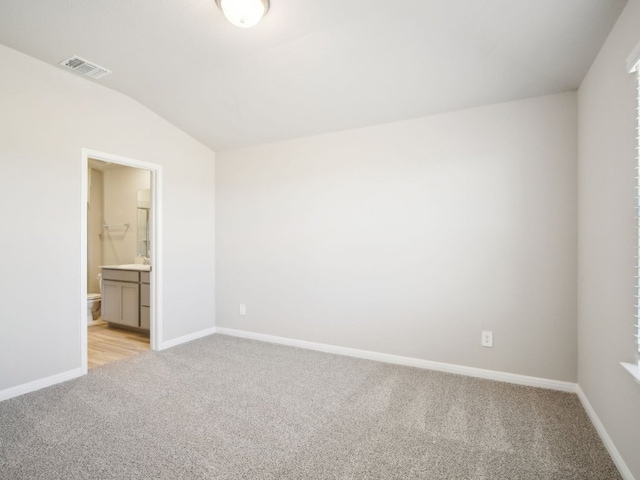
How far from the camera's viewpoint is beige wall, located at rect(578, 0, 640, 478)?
1605mm

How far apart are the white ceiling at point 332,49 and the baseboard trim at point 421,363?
7.21 ft

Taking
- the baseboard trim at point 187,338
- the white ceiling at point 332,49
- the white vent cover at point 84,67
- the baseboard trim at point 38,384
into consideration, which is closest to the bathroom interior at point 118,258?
the baseboard trim at point 187,338

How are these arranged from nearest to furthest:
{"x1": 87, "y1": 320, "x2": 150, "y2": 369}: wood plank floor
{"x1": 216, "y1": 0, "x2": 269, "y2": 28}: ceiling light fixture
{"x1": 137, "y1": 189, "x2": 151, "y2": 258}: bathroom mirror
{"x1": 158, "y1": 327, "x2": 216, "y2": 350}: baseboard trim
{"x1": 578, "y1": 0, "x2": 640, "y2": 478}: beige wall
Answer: {"x1": 578, "y1": 0, "x2": 640, "y2": 478}: beige wall, {"x1": 216, "y1": 0, "x2": 269, "y2": 28}: ceiling light fixture, {"x1": 87, "y1": 320, "x2": 150, "y2": 369}: wood plank floor, {"x1": 158, "y1": 327, "x2": 216, "y2": 350}: baseboard trim, {"x1": 137, "y1": 189, "x2": 151, "y2": 258}: bathroom mirror

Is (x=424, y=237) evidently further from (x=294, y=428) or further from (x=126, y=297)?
(x=126, y=297)

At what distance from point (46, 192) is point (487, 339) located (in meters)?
3.76

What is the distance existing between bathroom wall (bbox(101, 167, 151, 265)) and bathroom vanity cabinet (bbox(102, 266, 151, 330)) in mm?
859

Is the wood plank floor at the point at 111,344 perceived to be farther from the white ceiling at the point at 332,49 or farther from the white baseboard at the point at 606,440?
the white baseboard at the point at 606,440

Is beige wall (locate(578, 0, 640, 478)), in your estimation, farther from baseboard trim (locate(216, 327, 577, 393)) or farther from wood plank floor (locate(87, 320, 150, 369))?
wood plank floor (locate(87, 320, 150, 369))

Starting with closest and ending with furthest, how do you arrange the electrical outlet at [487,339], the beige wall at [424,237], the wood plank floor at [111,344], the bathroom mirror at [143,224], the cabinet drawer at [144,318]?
1. the beige wall at [424,237]
2. the electrical outlet at [487,339]
3. the wood plank floor at [111,344]
4. the cabinet drawer at [144,318]
5. the bathroom mirror at [143,224]

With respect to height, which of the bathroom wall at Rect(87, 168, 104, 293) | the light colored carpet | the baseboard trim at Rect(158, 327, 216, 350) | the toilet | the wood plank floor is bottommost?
the wood plank floor

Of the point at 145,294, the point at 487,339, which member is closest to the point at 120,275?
the point at 145,294

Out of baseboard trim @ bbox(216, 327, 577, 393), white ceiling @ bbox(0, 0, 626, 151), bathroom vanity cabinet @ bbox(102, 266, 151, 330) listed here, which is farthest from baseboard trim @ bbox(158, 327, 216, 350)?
white ceiling @ bbox(0, 0, 626, 151)

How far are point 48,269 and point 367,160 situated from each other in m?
2.88

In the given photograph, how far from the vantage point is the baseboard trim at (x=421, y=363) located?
2584 millimetres
